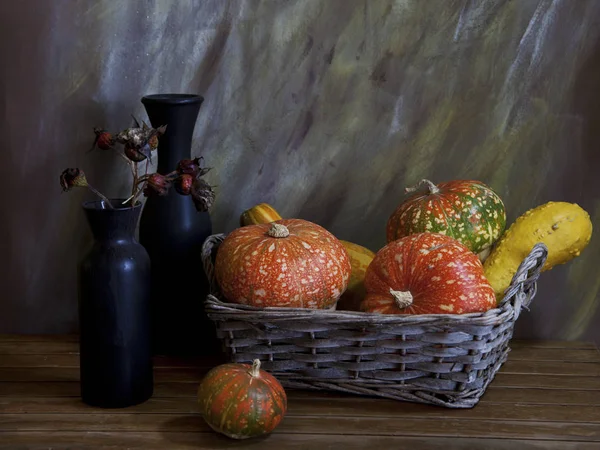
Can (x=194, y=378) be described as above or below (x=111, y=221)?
below

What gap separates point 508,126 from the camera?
1.47 metres

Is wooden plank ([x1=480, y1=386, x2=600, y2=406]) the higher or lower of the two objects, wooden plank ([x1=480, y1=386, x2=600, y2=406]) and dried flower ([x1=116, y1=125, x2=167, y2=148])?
the lower

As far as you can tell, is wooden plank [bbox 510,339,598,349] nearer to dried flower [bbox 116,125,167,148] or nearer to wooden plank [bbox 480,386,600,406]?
wooden plank [bbox 480,386,600,406]

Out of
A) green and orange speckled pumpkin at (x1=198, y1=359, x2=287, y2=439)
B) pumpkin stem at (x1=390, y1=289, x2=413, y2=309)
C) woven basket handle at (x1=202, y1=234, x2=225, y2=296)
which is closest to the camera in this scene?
green and orange speckled pumpkin at (x1=198, y1=359, x2=287, y2=439)

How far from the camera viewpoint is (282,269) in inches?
46.4

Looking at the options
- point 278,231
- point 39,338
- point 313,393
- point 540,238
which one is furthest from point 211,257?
point 540,238

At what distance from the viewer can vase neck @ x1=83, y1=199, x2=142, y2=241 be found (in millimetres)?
1119

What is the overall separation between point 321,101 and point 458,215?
35 centimetres

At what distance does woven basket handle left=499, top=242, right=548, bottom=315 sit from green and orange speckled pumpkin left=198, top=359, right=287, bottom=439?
0.36m

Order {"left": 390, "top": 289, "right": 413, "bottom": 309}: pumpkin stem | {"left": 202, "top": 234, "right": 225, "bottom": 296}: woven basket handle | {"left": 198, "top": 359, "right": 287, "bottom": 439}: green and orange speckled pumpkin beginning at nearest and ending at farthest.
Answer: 1. {"left": 198, "top": 359, "right": 287, "bottom": 439}: green and orange speckled pumpkin
2. {"left": 390, "top": 289, "right": 413, "bottom": 309}: pumpkin stem
3. {"left": 202, "top": 234, "right": 225, "bottom": 296}: woven basket handle

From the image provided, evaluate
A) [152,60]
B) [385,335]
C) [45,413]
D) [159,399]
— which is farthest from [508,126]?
[45,413]

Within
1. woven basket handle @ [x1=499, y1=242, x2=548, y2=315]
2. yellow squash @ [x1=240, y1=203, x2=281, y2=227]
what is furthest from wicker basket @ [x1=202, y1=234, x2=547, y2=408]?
yellow squash @ [x1=240, y1=203, x2=281, y2=227]

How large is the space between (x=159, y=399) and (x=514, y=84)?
0.83 m

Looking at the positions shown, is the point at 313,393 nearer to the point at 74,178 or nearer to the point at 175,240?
the point at 175,240
